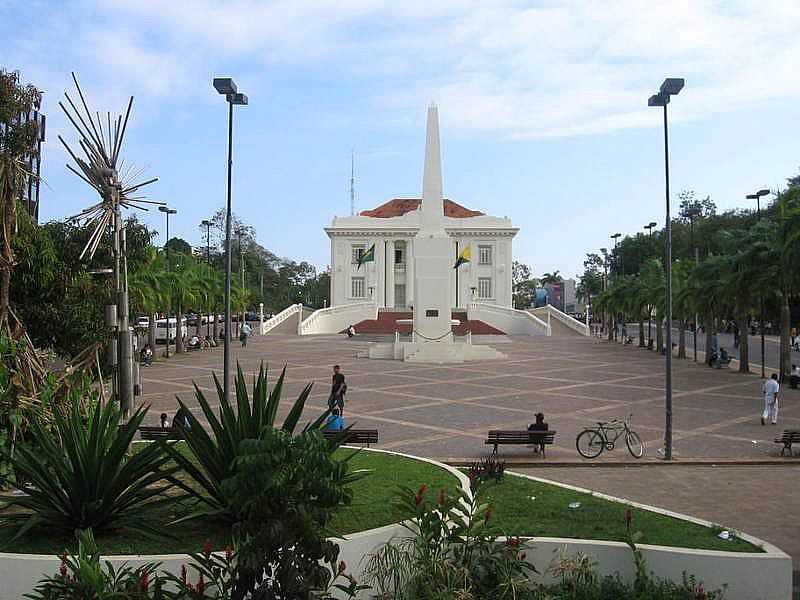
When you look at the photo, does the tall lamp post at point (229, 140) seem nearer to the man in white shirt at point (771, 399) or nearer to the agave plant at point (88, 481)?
the agave plant at point (88, 481)

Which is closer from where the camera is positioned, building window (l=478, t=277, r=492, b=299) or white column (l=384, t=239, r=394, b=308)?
white column (l=384, t=239, r=394, b=308)

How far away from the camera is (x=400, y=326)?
6016cm

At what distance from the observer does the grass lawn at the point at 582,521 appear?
8156 mm

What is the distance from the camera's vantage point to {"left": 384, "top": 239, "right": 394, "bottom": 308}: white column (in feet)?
244

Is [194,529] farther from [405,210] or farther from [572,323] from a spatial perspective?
[405,210]

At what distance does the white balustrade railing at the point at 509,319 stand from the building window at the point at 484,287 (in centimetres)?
761

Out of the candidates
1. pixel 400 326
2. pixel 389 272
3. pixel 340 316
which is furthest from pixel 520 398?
pixel 389 272

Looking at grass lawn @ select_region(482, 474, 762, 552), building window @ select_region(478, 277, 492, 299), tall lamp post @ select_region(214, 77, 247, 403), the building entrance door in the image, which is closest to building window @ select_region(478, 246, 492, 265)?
building window @ select_region(478, 277, 492, 299)

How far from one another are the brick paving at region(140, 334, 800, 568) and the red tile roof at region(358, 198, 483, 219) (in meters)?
41.0

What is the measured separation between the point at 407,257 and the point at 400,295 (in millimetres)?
3912

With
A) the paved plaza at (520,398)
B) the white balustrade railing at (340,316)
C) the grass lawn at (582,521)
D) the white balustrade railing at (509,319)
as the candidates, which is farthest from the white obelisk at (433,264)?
the grass lawn at (582,521)

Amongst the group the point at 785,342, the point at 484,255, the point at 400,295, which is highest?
the point at 484,255

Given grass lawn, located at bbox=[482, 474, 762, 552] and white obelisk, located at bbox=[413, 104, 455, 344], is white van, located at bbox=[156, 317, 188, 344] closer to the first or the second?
white obelisk, located at bbox=[413, 104, 455, 344]

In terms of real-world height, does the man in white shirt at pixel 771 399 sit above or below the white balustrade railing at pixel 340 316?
below
